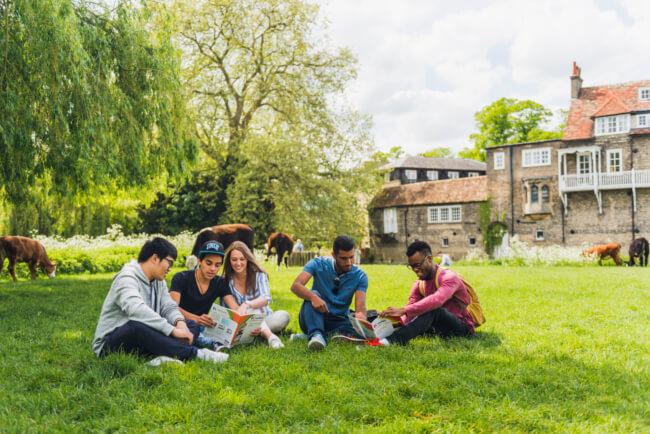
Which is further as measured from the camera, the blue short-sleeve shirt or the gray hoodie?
the blue short-sleeve shirt

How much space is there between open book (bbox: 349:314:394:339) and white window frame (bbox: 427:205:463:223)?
123 ft

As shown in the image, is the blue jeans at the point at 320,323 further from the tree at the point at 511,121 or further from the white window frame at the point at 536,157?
the tree at the point at 511,121

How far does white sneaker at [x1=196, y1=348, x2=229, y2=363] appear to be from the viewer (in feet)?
16.5

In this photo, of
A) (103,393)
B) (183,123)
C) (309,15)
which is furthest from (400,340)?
(309,15)

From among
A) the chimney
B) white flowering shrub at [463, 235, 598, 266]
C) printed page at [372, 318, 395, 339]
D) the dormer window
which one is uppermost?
the chimney

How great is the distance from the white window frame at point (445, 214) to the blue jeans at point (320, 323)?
3726 centimetres

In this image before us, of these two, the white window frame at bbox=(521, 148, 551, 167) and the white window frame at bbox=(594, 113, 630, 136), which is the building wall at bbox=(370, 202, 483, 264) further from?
the white window frame at bbox=(594, 113, 630, 136)

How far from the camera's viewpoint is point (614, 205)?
34812mm

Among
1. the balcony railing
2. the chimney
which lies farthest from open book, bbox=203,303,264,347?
the chimney

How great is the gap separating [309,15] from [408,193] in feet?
65.5

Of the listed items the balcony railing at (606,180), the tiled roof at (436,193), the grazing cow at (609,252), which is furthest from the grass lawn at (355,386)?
the tiled roof at (436,193)

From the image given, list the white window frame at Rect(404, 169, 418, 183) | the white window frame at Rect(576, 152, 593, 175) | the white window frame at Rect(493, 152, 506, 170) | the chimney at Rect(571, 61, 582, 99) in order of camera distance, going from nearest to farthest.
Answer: the white window frame at Rect(576, 152, 593, 175) < the chimney at Rect(571, 61, 582, 99) < the white window frame at Rect(493, 152, 506, 170) < the white window frame at Rect(404, 169, 418, 183)

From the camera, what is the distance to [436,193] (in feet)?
145

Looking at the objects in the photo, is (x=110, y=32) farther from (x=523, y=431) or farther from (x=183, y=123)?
(x=523, y=431)
